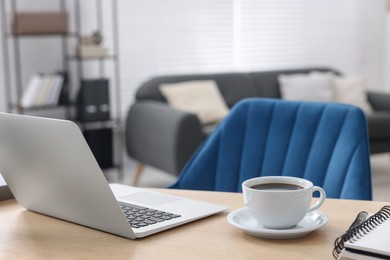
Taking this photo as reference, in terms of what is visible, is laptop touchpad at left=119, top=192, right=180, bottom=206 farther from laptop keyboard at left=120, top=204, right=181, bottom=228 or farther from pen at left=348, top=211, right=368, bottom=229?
pen at left=348, top=211, right=368, bottom=229

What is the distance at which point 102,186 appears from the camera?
108cm

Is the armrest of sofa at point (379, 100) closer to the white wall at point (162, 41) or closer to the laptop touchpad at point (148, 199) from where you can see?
the white wall at point (162, 41)

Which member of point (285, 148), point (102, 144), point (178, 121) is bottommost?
Answer: point (102, 144)

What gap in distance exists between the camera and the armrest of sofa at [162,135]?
3867 mm

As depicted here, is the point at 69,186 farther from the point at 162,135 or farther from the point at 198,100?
the point at 198,100

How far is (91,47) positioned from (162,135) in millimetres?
849

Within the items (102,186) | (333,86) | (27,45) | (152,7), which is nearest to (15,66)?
(27,45)

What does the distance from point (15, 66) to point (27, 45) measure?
181 mm

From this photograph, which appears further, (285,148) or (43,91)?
(43,91)

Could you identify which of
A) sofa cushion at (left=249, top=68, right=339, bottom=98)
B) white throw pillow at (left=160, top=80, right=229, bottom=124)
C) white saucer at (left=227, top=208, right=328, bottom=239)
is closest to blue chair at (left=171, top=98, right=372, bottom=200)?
white saucer at (left=227, top=208, right=328, bottom=239)

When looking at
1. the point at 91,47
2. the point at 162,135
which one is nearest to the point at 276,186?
the point at 162,135

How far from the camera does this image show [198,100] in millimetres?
4445

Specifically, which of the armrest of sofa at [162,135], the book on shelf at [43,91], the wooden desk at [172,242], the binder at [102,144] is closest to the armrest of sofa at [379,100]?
the armrest of sofa at [162,135]

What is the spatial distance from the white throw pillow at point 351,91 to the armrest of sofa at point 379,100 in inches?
2.0
